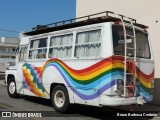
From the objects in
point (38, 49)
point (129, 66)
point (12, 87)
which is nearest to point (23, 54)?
point (38, 49)

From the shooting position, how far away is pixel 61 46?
11664mm

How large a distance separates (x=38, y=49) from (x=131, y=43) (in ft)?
13.9

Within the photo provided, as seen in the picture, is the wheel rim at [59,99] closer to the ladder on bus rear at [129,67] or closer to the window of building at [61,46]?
the window of building at [61,46]

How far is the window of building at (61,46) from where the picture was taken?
1132 cm

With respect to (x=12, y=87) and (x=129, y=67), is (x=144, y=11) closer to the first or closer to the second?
(x=129, y=67)

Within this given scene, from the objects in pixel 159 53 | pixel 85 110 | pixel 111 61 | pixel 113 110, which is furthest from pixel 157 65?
pixel 111 61

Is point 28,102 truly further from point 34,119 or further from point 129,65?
point 129,65

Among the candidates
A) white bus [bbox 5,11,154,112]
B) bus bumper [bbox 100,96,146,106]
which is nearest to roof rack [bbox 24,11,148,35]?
white bus [bbox 5,11,154,112]

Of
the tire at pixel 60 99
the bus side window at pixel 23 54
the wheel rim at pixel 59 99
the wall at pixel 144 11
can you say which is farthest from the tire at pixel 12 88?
the wall at pixel 144 11

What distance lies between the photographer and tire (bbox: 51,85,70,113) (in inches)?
433

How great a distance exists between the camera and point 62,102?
11.3 m

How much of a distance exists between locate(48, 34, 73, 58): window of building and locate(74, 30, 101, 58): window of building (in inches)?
16.4

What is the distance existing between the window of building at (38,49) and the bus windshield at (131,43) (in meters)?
3.55

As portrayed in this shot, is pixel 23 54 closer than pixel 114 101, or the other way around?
pixel 114 101
